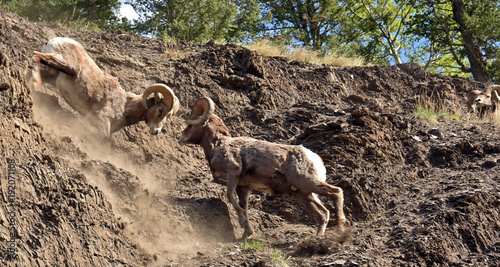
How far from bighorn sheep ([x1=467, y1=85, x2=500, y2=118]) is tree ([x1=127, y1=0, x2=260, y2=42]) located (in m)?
7.98

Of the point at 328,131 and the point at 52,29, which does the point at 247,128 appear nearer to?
the point at 328,131

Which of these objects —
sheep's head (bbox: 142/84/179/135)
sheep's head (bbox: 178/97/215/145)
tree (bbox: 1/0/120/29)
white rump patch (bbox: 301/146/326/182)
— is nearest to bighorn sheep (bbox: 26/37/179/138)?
sheep's head (bbox: 142/84/179/135)

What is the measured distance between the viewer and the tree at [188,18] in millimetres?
19500

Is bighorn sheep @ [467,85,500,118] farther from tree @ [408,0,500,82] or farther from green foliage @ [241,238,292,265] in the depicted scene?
green foliage @ [241,238,292,265]

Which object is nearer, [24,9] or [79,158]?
[79,158]

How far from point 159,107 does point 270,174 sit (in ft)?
8.43

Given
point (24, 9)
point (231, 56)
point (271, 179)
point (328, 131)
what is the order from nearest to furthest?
point (271, 179) < point (328, 131) < point (231, 56) < point (24, 9)

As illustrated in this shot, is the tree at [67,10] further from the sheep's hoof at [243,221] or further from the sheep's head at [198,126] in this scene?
the sheep's hoof at [243,221]

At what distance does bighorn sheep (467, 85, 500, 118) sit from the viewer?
1667 cm

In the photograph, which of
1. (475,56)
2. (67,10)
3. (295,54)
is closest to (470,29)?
(475,56)

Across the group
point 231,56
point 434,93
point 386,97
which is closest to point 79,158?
point 231,56

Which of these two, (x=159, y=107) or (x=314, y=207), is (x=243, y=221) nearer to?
(x=314, y=207)

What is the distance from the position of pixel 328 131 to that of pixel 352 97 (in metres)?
3.71

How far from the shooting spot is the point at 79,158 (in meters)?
9.12
